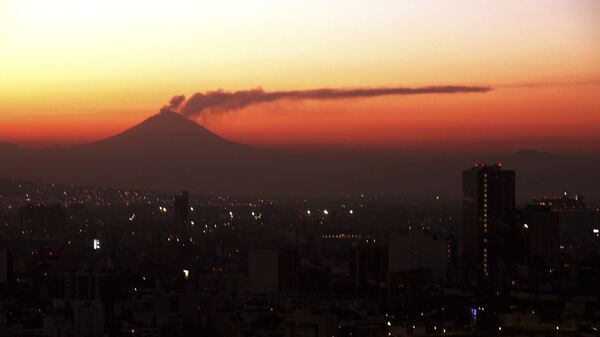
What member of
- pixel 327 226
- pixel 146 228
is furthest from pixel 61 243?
pixel 327 226

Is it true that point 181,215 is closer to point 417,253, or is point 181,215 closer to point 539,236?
point 539,236

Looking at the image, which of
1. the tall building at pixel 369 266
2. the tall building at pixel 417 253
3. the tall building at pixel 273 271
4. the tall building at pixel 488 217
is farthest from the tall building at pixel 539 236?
the tall building at pixel 273 271

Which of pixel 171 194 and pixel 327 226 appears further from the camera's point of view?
pixel 171 194

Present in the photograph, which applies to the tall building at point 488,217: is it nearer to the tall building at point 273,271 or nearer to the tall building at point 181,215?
the tall building at point 273,271

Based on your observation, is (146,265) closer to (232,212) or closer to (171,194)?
(232,212)

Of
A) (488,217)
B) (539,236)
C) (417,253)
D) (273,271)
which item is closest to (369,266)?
(417,253)
